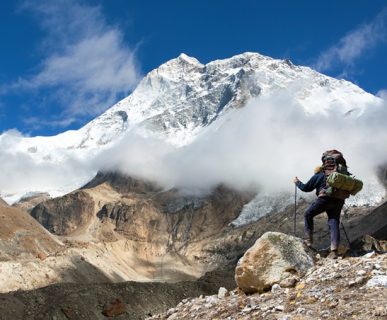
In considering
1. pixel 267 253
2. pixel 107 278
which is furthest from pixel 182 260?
pixel 267 253

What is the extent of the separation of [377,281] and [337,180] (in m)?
3.00

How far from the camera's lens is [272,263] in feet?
36.0

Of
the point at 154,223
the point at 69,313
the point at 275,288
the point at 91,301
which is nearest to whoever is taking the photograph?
the point at 275,288

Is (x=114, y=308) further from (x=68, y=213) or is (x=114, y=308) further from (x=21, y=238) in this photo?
(x=68, y=213)

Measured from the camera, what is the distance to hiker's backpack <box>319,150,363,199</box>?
11492 millimetres

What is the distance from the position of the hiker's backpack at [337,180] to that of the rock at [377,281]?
9.32ft

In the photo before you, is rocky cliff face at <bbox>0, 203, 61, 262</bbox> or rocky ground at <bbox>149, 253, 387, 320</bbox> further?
rocky cliff face at <bbox>0, 203, 61, 262</bbox>

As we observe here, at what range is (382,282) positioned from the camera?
8.77 meters

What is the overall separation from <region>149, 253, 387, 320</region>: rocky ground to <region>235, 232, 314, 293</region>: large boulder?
257 mm

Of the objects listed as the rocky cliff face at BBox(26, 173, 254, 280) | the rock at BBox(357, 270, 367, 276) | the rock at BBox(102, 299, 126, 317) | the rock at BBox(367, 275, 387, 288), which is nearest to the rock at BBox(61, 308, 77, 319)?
the rock at BBox(102, 299, 126, 317)

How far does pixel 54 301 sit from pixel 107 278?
198ft

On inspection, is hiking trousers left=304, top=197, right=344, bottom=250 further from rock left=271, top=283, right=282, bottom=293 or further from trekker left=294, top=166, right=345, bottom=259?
rock left=271, top=283, right=282, bottom=293

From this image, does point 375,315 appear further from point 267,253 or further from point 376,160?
point 376,160

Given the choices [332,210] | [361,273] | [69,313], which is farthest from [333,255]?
[69,313]
